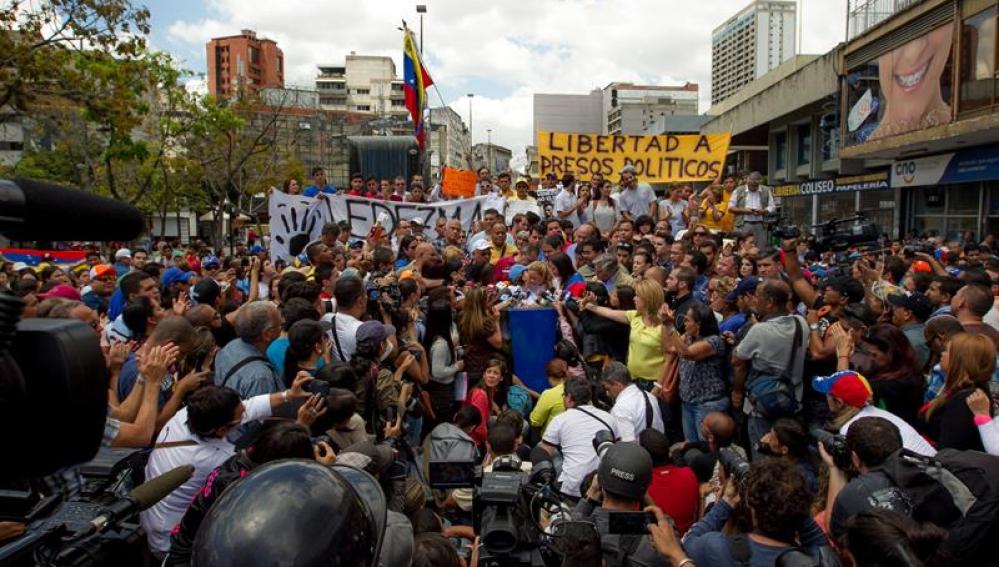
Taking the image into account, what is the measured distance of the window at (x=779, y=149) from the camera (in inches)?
1253

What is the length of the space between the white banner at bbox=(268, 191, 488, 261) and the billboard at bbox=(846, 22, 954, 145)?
12.6 m

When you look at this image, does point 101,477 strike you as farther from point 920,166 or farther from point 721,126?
point 721,126

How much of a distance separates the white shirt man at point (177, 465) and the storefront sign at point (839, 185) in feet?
75.5

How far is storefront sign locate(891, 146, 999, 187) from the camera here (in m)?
17.3

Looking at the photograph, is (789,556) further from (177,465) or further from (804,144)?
(804,144)

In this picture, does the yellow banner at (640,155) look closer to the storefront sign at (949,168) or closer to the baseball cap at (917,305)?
the storefront sign at (949,168)

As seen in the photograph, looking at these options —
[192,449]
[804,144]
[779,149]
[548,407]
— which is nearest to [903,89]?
[804,144]

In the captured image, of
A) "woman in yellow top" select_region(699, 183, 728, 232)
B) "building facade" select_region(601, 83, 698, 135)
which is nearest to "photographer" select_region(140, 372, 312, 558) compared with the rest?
"woman in yellow top" select_region(699, 183, 728, 232)

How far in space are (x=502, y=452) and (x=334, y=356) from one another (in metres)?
1.40

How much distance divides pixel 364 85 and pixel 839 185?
114299mm

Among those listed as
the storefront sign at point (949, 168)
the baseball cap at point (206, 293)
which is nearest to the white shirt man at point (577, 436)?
the baseball cap at point (206, 293)

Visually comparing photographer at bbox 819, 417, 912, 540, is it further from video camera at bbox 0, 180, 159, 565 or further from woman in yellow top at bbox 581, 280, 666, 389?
video camera at bbox 0, 180, 159, 565

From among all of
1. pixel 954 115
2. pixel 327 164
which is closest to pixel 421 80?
pixel 954 115

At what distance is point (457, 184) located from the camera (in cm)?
1428
